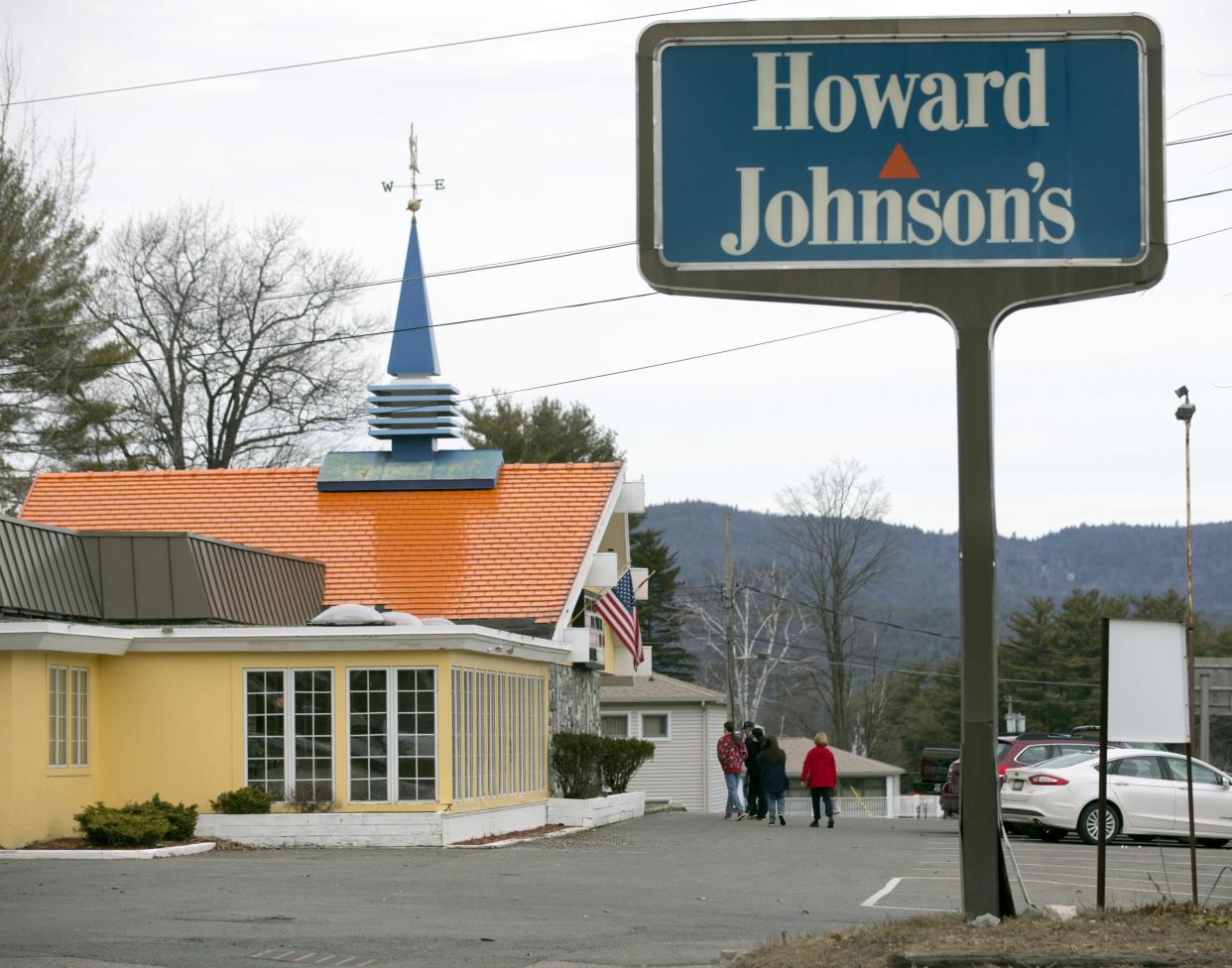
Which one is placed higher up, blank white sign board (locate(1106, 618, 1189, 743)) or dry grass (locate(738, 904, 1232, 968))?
blank white sign board (locate(1106, 618, 1189, 743))

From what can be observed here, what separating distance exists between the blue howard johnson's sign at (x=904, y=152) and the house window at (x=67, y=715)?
1537 centimetres

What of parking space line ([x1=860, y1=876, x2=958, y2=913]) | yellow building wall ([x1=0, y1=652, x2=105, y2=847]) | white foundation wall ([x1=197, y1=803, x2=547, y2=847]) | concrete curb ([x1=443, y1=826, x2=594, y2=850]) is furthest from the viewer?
concrete curb ([x1=443, y1=826, x2=594, y2=850])

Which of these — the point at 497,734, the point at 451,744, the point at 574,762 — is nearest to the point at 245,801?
the point at 451,744

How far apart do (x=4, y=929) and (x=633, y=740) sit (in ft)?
70.7

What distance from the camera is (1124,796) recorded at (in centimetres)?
2411

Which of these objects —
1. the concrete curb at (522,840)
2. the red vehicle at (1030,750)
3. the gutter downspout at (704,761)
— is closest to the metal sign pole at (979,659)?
the concrete curb at (522,840)

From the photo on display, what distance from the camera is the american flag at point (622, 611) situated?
34312 millimetres

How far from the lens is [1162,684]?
30.7 feet

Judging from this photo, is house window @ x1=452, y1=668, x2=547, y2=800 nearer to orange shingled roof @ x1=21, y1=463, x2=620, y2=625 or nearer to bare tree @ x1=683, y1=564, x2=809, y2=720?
orange shingled roof @ x1=21, y1=463, x2=620, y2=625

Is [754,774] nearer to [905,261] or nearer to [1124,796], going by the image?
[1124,796]

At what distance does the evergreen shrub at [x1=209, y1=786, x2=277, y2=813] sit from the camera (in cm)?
2294

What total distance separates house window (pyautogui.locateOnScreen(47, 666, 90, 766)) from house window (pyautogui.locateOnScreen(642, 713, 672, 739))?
1152 inches

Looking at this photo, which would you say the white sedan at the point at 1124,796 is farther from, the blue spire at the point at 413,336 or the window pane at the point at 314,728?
the blue spire at the point at 413,336

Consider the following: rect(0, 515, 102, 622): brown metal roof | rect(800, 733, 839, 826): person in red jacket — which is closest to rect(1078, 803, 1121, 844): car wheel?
rect(800, 733, 839, 826): person in red jacket
